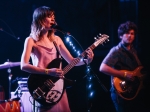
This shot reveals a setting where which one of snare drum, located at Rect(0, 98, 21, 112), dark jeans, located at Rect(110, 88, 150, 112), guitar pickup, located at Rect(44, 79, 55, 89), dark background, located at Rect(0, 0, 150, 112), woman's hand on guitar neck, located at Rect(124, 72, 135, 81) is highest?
dark background, located at Rect(0, 0, 150, 112)

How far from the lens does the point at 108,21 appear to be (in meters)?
5.67

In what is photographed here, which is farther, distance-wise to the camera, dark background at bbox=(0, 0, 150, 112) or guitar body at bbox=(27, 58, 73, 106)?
dark background at bbox=(0, 0, 150, 112)

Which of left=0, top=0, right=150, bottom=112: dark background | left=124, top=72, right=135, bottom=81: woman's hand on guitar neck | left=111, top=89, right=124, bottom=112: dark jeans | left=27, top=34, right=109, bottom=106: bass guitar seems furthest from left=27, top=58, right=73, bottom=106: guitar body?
left=0, top=0, right=150, bottom=112: dark background

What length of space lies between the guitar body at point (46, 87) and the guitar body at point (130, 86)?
47.2 inches

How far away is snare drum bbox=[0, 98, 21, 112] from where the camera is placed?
4.44m

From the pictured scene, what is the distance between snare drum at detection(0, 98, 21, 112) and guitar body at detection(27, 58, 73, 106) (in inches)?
61.9

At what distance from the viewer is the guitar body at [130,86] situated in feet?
13.3

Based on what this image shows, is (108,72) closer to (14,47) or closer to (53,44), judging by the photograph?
(53,44)

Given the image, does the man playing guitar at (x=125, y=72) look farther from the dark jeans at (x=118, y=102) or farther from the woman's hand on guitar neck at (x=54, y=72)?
the woman's hand on guitar neck at (x=54, y=72)

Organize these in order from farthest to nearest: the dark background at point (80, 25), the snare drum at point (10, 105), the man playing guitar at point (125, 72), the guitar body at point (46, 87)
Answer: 1. the dark background at point (80, 25)
2. the snare drum at point (10, 105)
3. the man playing guitar at point (125, 72)
4. the guitar body at point (46, 87)

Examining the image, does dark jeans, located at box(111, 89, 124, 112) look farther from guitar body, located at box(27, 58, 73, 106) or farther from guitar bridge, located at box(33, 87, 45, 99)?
guitar bridge, located at box(33, 87, 45, 99)

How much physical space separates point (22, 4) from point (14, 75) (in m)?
1.53

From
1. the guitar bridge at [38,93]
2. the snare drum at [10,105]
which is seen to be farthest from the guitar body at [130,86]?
the snare drum at [10,105]

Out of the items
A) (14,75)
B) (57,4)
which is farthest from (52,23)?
(14,75)
